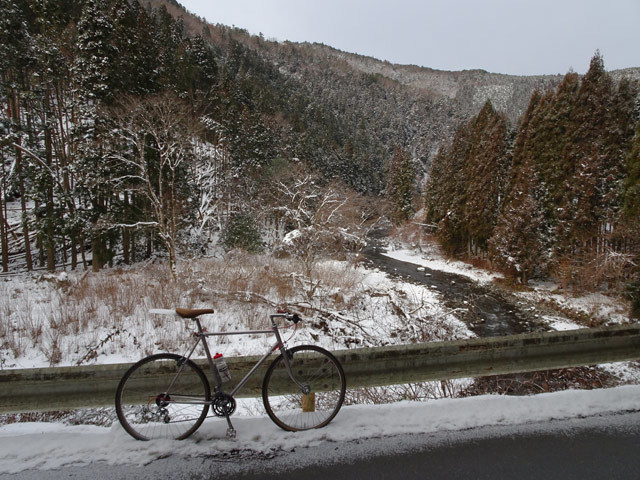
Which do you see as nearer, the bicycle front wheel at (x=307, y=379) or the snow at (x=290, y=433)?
the snow at (x=290, y=433)

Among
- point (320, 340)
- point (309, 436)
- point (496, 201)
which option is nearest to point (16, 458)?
point (309, 436)

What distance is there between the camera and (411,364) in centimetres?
298

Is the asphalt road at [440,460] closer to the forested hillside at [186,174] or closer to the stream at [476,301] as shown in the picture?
the stream at [476,301]

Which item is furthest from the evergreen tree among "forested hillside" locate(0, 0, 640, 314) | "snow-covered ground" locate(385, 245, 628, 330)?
"snow-covered ground" locate(385, 245, 628, 330)

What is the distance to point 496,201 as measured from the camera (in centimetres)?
2742

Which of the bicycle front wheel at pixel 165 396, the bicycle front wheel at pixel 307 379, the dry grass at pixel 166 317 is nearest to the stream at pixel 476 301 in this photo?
the dry grass at pixel 166 317

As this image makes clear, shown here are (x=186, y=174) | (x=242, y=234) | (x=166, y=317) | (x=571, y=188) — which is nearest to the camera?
(x=166, y=317)

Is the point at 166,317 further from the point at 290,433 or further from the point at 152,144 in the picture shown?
the point at 152,144

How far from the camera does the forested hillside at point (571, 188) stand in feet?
56.6

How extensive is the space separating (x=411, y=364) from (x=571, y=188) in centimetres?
2339

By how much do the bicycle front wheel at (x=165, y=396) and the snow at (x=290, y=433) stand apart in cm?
10

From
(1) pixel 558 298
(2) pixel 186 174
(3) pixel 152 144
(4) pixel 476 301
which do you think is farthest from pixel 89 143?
(1) pixel 558 298

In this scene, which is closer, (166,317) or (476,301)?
(166,317)

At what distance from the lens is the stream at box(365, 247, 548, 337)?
1511cm
